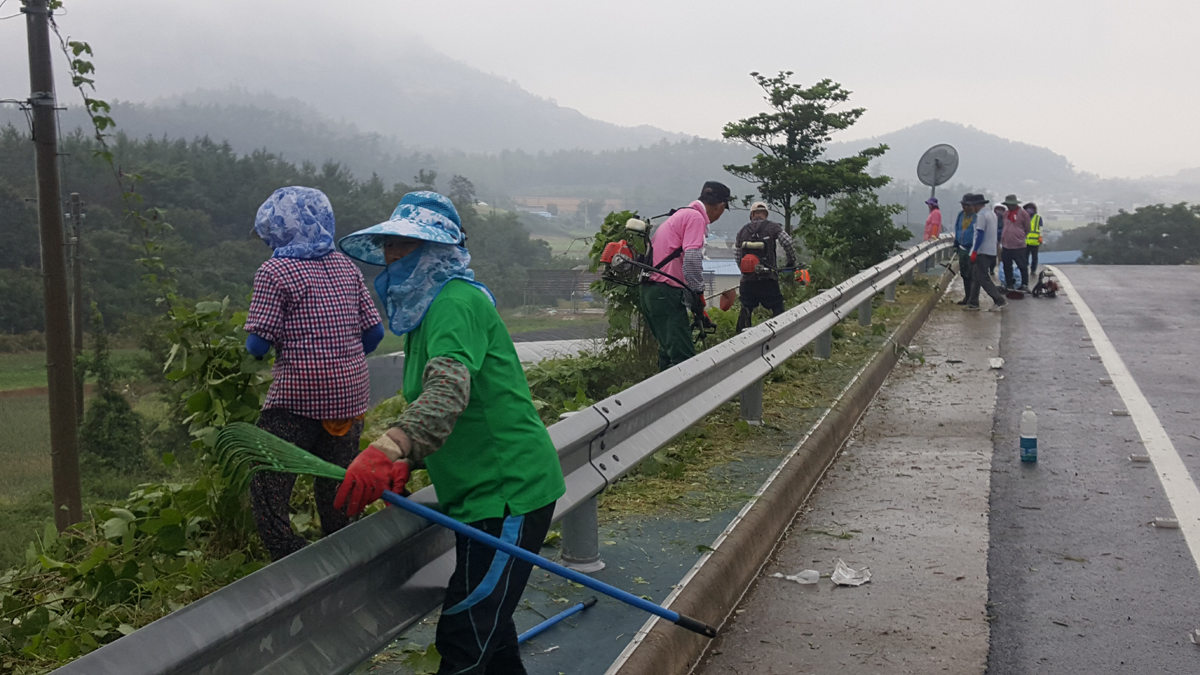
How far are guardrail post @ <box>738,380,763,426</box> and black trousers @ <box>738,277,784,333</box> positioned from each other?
378cm

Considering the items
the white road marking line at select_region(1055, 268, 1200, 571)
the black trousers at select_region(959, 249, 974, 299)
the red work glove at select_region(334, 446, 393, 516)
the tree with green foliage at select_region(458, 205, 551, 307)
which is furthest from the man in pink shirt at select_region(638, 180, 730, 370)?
the tree with green foliage at select_region(458, 205, 551, 307)

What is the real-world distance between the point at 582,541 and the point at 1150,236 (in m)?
83.9

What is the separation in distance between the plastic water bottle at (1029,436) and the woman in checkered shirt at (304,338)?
415 centimetres

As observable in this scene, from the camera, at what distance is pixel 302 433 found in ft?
15.1

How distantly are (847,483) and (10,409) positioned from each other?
81.8 metres

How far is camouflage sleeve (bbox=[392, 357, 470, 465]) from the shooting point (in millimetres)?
2742

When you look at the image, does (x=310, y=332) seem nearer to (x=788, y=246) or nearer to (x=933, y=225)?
(x=788, y=246)

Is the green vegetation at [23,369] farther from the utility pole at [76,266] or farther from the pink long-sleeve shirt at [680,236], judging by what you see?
the pink long-sleeve shirt at [680,236]

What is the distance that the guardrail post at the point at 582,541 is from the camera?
4348 millimetres

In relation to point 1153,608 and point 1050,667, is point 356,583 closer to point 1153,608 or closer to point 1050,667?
point 1050,667

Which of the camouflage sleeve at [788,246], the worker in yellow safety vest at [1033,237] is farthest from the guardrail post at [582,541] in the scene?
the worker in yellow safety vest at [1033,237]

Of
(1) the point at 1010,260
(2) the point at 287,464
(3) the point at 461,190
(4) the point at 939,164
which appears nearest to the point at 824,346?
(2) the point at 287,464

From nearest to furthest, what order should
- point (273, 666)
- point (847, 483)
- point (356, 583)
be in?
point (273, 666) → point (356, 583) → point (847, 483)

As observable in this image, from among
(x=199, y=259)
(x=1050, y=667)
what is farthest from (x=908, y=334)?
(x=199, y=259)
